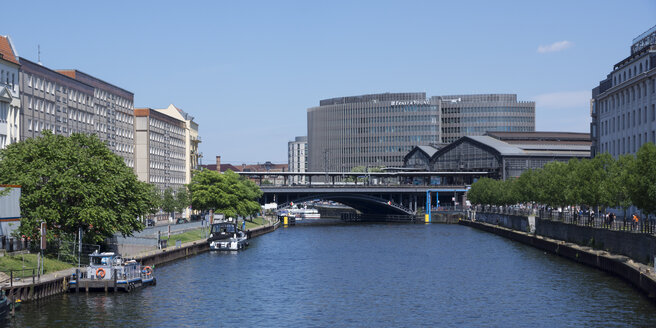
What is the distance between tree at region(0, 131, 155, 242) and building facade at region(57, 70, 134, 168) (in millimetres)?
66275

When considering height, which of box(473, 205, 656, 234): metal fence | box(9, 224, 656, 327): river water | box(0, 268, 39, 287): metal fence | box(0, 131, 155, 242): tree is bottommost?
box(9, 224, 656, 327): river water

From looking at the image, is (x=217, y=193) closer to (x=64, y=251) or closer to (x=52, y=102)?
(x=52, y=102)

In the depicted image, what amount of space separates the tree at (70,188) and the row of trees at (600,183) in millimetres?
46542

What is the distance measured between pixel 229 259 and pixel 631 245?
1960 inches

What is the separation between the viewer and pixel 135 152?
190 m

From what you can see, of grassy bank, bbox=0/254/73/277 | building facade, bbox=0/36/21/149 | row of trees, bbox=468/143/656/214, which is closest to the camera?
grassy bank, bbox=0/254/73/277

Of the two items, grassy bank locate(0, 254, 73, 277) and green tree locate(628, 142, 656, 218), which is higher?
green tree locate(628, 142, 656, 218)

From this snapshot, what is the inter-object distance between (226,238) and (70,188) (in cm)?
4865

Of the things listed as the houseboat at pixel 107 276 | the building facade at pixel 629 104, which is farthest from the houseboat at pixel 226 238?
the building facade at pixel 629 104

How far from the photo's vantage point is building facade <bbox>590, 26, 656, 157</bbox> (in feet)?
434

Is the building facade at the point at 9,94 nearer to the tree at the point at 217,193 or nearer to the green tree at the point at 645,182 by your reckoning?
the tree at the point at 217,193

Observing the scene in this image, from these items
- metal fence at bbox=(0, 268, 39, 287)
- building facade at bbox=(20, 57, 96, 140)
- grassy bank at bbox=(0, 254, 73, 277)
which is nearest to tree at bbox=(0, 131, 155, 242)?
grassy bank at bbox=(0, 254, 73, 277)

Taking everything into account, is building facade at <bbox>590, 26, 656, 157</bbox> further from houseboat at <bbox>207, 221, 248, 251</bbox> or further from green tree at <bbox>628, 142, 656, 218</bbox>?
houseboat at <bbox>207, 221, 248, 251</bbox>

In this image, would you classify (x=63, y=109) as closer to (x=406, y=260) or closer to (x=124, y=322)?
(x=406, y=260)
